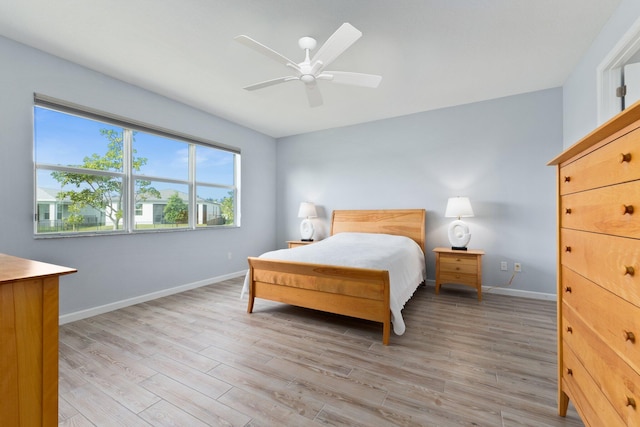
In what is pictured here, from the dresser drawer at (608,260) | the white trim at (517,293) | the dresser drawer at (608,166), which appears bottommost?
the white trim at (517,293)

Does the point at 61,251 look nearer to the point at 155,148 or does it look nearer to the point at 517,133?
the point at 155,148

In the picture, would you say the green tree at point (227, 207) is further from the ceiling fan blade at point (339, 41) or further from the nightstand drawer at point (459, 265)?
the nightstand drawer at point (459, 265)

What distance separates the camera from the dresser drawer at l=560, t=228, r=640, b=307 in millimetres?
771

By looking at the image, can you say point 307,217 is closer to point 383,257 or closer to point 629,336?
point 383,257

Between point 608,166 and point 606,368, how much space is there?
2.26 feet

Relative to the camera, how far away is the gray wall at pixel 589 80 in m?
1.89

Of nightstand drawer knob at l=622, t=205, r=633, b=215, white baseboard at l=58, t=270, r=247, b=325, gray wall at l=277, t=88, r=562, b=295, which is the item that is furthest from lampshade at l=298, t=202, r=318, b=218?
nightstand drawer knob at l=622, t=205, r=633, b=215

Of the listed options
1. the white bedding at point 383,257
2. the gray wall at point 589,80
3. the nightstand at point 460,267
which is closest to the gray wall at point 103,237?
the white bedding at point 383,257

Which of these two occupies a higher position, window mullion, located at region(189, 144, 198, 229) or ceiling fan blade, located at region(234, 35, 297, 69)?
ceiling fan blade, located at region(234, 35, 297, 69)

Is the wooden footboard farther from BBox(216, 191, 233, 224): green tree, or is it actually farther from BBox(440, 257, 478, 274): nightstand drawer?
BBox(216, 191, 233, 224): green tree

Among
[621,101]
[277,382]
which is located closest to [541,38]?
[621,101]

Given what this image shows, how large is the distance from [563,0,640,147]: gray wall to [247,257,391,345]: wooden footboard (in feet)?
8.03

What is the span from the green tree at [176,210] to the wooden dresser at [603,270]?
395 cm

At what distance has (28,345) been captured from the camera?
928 mm
